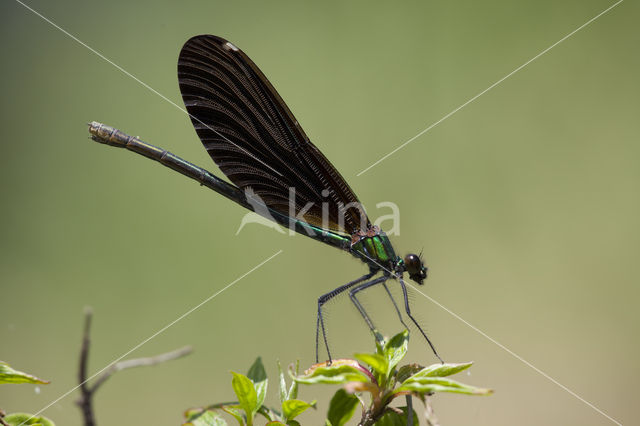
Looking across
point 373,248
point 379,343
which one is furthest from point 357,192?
point 379,343

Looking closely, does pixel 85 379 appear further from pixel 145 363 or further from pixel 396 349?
pixel 396 349

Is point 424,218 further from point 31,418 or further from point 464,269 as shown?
point 31,418

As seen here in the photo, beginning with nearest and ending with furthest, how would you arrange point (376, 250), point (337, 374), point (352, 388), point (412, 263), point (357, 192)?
point (352, 388)
point (337, 374)
point (412, 263)
point (376, 250)
point (357, 192)

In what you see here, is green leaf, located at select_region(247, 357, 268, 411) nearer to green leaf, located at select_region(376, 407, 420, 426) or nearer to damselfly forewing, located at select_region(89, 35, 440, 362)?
green leaf, located at select_region(376, 407, 420, 426)

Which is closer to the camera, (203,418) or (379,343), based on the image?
(203,418)

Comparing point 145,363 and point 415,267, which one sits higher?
point 145,363

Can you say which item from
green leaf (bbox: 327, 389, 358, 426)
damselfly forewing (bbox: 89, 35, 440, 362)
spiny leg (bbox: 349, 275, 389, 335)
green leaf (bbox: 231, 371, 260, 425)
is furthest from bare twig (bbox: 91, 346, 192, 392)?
damselfly forewing (bbox: 89, 35, 440, 362)

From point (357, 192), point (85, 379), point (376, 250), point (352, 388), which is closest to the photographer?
point (85, 379)
